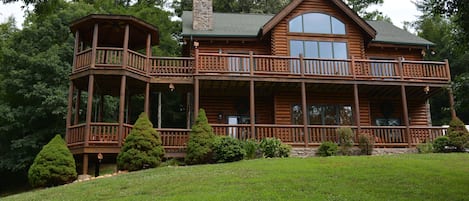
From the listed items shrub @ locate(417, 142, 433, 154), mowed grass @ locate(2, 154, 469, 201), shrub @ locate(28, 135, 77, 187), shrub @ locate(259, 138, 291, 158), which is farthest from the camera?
shrub @ locate(417, 142, 433, 154)

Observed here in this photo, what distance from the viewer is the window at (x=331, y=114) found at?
22625mm

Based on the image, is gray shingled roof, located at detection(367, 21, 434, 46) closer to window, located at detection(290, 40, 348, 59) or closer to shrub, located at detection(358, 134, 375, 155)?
window, located at detection(290, 40, 348, 59)

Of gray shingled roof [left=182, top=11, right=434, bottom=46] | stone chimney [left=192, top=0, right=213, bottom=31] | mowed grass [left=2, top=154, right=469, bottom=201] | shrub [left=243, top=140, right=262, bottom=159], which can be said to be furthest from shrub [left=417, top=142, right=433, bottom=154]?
stone chimney [left=192, top=0, right=213, bottom=31]

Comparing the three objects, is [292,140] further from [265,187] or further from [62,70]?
[62,70]

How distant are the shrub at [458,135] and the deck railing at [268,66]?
9.67 feet

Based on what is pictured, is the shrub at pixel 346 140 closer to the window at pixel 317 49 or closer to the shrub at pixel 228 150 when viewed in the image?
the shrub at pixel 228 150

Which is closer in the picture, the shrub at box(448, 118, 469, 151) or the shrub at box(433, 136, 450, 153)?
the shrub at box(448, 118, 469, 151)

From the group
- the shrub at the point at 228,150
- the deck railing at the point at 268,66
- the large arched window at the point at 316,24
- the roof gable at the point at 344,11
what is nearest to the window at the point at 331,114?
the deck railing at the point at 268,66

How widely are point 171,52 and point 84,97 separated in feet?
29.4

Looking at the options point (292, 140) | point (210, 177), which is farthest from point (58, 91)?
point (210, 177)

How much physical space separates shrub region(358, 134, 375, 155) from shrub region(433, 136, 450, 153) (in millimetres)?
2628

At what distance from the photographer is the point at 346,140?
1922 centimetres

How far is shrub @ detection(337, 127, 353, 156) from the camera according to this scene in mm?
19156

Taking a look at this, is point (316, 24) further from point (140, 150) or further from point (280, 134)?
point (140, 150)
